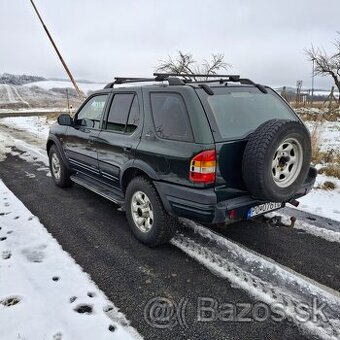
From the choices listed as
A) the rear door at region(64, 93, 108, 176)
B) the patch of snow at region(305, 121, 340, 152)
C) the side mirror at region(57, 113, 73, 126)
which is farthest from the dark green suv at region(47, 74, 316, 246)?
the patch of snow at region(305, 121, 340, 152)

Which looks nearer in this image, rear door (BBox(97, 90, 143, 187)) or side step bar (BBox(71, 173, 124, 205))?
rear door (BBox(97, 90, 143, 187))

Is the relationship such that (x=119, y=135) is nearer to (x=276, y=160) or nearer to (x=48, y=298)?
(x=276, y=160)

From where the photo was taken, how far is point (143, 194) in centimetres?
371

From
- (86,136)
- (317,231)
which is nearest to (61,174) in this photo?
(86,136)

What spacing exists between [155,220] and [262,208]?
1132 millimetres

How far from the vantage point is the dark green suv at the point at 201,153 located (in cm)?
308

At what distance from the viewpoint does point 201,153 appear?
3.05 meters

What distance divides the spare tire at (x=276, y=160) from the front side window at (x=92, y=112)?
7.75 ft

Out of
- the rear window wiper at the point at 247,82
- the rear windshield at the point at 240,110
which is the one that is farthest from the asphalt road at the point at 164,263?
the rear window wiper at the point at 247,82

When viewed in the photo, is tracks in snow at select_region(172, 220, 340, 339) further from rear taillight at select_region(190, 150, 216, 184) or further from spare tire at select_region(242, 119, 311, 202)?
rear taillight at select_region(190, 150, 216, 184)

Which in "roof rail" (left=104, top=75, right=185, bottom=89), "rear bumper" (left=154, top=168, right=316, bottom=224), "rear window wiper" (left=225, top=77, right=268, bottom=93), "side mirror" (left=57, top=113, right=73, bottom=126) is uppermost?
"roof rail" (left=104, top=75, right=185, bottom=89)

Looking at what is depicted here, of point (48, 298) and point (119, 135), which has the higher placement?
point (119, 135)

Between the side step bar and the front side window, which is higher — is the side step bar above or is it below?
below

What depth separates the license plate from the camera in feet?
10.9
